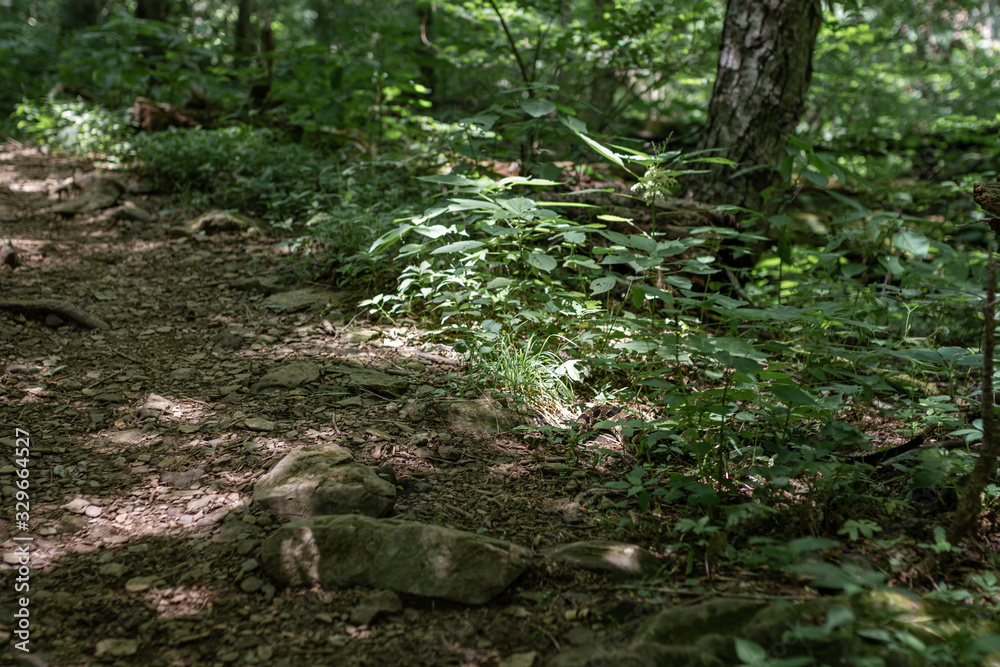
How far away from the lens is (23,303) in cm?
331

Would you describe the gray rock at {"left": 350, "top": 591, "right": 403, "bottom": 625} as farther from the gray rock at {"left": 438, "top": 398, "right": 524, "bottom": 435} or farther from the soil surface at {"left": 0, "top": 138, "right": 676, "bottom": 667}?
the gray rock at {"left": 438, "top": 398, "right": 524, "bottom": 435}

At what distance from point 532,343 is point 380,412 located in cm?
79

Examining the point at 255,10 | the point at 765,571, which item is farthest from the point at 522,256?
the point at 255,10

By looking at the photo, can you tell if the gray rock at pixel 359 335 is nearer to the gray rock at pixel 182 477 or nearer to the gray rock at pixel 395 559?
the gray rock at pixel 182 477

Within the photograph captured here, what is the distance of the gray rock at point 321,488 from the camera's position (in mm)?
1880

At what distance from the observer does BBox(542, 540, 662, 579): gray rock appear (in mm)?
1648

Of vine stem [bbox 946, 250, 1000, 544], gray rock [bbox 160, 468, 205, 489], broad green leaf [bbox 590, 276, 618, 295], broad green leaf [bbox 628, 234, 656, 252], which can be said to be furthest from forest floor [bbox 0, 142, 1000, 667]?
broad green leaf [bbox 628, 234, 656, 252]

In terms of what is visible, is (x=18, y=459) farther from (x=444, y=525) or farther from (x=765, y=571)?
(x=765, y=571)

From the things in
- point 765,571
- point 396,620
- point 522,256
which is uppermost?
point 522,256

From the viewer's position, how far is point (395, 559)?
1640 millimetres

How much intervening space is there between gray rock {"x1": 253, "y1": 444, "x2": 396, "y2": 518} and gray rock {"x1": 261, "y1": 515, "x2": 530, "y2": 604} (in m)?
0.16

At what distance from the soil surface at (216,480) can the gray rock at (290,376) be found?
6 cm

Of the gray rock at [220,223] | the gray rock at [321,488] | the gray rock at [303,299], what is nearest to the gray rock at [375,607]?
the gray rock at [321,488]

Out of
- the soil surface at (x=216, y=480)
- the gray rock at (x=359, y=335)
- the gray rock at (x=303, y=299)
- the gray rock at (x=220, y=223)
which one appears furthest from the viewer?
the gray rock at (x=220, y=223)
